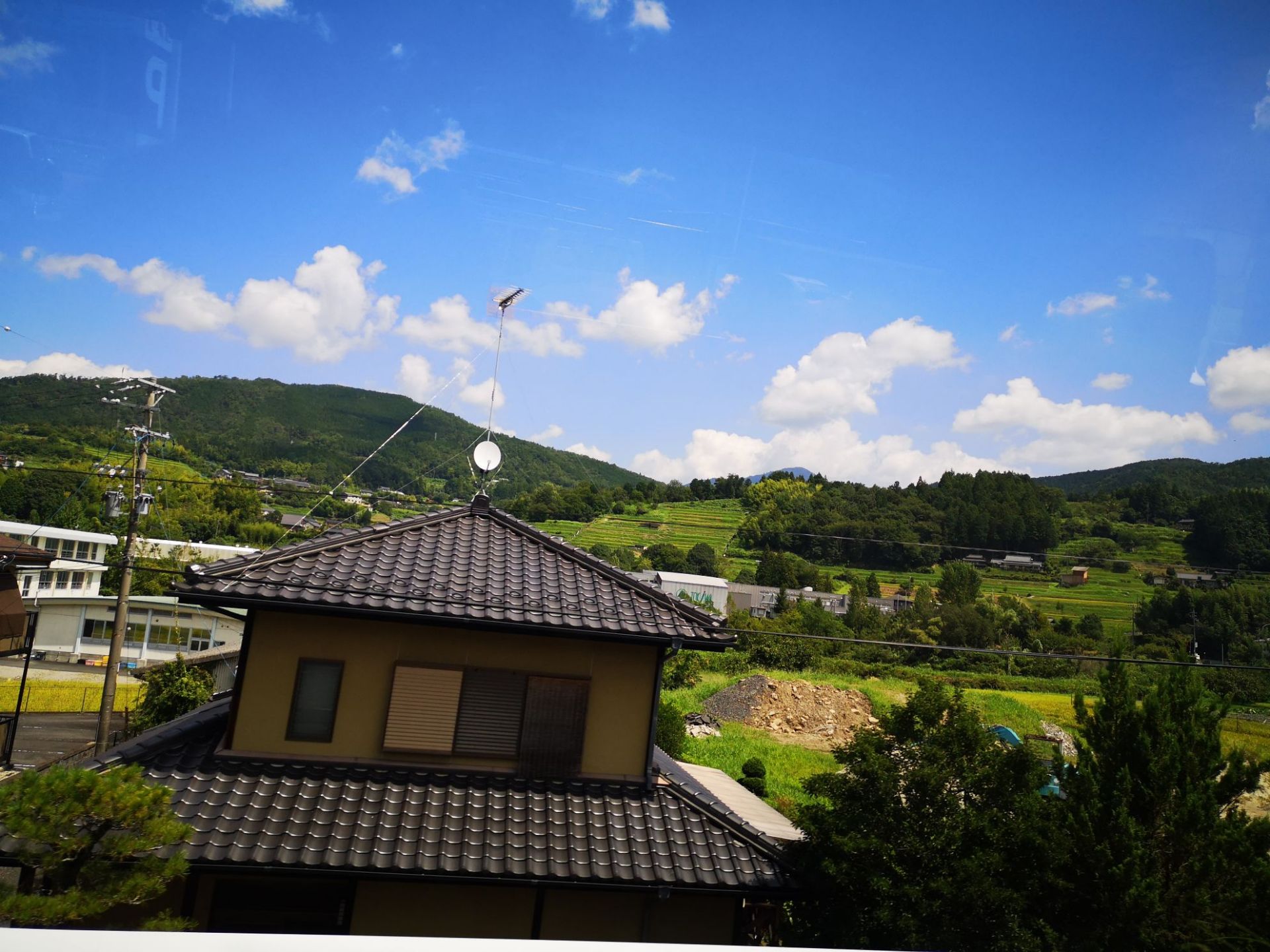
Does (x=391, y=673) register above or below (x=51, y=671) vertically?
above

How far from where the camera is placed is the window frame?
5.56m

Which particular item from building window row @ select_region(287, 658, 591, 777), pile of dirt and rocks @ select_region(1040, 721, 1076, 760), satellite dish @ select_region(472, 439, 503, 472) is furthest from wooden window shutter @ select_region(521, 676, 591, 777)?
pile of dirt and rocks @ select_region(1040, 721, 1076, 760)

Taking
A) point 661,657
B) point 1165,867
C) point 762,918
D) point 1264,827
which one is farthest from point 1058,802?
point 661,657

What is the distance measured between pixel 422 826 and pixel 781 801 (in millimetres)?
14386

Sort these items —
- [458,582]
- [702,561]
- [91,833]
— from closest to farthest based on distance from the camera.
→ 1. [91,833]
2. [458,582]
3. [702,561]

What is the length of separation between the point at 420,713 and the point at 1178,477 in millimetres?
42503

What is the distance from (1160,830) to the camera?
5.52 metres

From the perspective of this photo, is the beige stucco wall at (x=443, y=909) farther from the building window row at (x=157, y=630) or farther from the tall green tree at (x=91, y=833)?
the building window row at (x=157, y=630)

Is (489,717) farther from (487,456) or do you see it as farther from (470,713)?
(487,456)

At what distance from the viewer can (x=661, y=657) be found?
20.1ft

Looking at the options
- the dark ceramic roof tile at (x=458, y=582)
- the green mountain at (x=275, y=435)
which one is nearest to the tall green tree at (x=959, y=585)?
the green mountain at (x=275, y=435)

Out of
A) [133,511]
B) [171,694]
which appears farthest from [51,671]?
[133,511]

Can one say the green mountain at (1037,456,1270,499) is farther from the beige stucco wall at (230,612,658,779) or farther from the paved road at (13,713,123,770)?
the paved road at (13,713,123,770)

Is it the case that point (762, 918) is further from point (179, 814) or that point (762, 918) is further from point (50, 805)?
point (50, 805)
